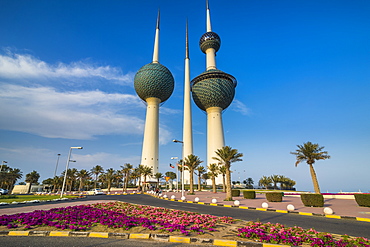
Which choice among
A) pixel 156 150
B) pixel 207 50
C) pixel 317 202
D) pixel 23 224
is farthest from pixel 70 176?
pixel 207 50

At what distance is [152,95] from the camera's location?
3489 inches

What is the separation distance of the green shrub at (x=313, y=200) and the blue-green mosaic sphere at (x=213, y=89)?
72.5 metres

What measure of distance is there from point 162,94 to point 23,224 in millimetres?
83147

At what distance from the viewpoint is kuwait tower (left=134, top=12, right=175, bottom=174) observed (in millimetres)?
81438

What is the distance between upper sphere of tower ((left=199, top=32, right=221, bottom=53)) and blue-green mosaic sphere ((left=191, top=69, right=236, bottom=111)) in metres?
15.8

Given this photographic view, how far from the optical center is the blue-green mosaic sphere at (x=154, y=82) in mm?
87625

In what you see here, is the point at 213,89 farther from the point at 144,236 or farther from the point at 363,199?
the point at 144,236

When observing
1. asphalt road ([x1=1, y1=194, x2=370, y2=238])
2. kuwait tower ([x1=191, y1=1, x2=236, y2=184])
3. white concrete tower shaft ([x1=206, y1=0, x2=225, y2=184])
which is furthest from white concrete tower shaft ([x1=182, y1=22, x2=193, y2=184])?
asphalt road ([x1=1, y1=194, x2=370, y2=238])

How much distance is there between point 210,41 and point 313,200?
9515 cm

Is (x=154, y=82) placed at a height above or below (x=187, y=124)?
above

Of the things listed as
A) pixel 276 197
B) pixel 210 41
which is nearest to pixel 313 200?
pixel 276 197

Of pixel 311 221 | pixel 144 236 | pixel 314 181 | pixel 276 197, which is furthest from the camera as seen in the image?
pixel 314 181

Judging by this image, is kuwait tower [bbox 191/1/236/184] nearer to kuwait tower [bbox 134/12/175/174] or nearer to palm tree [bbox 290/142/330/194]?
kuwait tower [bbox 134/12/175/174]

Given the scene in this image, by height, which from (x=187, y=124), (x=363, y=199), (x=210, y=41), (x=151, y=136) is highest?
(x=210, y=41)
